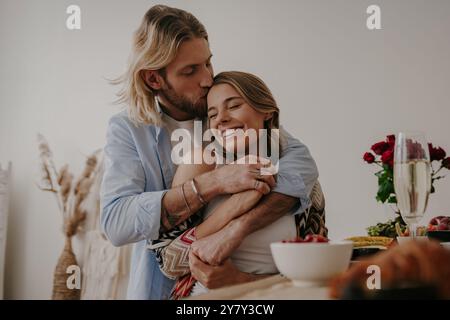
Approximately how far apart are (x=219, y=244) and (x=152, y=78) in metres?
0.39

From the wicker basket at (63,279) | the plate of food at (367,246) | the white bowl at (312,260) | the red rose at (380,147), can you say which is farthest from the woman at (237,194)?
the wicker basket at (63,279)

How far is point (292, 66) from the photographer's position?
1381 millimetres

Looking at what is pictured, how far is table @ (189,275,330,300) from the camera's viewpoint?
A: 24.5 inches

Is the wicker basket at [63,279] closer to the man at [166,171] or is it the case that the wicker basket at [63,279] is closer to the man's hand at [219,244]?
the man at [166,171]

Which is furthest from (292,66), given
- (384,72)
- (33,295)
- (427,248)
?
(33,295)

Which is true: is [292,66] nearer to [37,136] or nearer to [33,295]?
[37,136]

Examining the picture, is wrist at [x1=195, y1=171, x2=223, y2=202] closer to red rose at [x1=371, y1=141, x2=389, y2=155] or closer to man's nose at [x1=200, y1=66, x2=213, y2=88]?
man's nose at [x1=200, y1=66, x2=213, y2=88]

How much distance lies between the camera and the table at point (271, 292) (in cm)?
62

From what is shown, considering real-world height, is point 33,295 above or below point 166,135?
below

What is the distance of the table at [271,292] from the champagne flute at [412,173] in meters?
0.26

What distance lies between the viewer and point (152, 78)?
1.19m

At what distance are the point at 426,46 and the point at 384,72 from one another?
176mm
